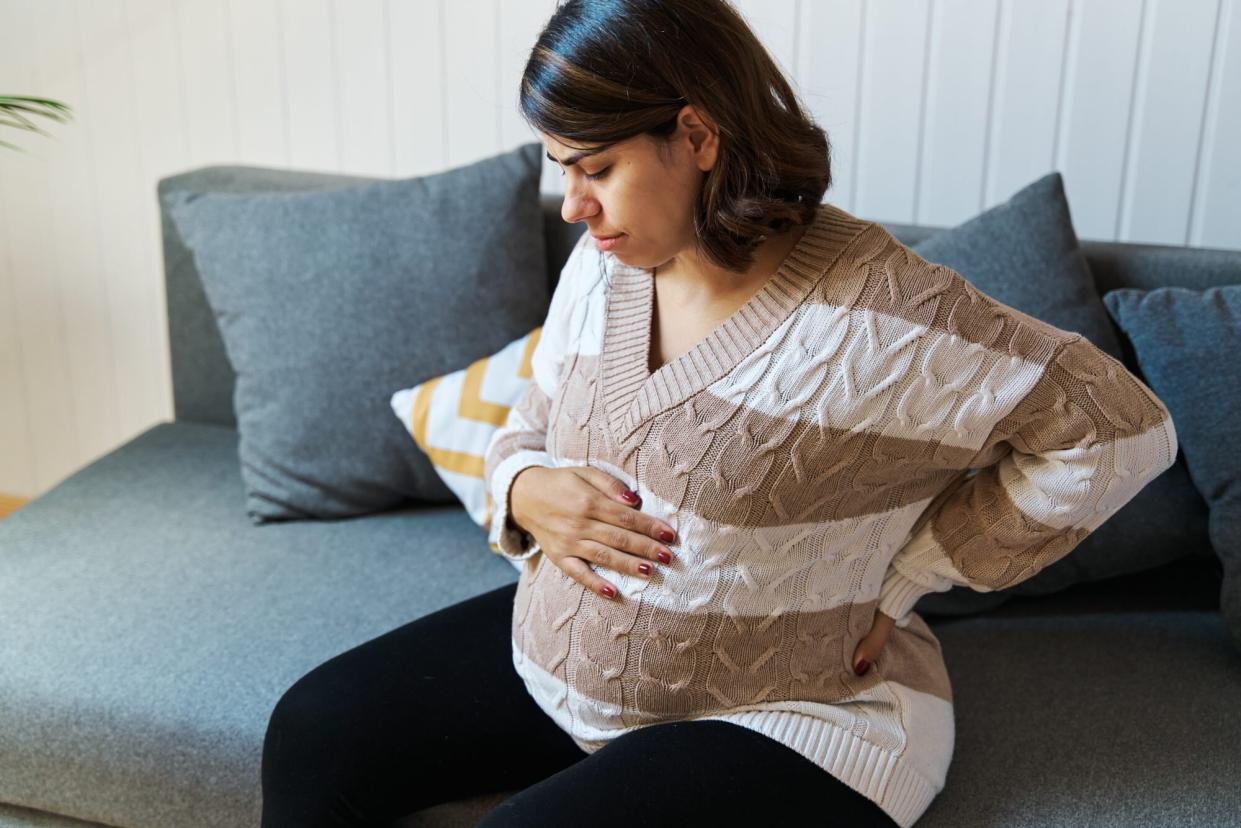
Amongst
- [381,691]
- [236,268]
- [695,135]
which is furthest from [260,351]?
[695,135]

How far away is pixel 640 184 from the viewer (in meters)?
1.16

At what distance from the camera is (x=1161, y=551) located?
5.28 feet

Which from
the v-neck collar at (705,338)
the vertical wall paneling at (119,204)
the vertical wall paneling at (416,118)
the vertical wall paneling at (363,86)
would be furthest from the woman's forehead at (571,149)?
the vertical wall paneling at (119,204)

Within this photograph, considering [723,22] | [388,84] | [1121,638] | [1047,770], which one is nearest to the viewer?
[723,22]

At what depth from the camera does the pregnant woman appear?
1.15 m

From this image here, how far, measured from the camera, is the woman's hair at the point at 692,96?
1113 millimetres

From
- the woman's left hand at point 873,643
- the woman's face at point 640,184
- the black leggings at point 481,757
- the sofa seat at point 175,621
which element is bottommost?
the sofa seat at point 175,621

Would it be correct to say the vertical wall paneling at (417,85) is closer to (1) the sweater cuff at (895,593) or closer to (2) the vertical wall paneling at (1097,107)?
(2) the vertical wall paneling at (1097,107)

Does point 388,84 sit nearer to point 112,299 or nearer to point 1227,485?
point 112,299

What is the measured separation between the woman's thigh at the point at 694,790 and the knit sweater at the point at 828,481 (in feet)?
0.08

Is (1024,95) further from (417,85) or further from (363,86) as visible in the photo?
(363,86)

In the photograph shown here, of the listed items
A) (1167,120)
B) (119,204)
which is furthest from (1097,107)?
(119,204)

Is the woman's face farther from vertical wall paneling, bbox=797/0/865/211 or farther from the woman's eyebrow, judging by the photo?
vertical wall paneling, bbox=797/0/865/211

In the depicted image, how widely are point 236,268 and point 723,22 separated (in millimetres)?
1028
